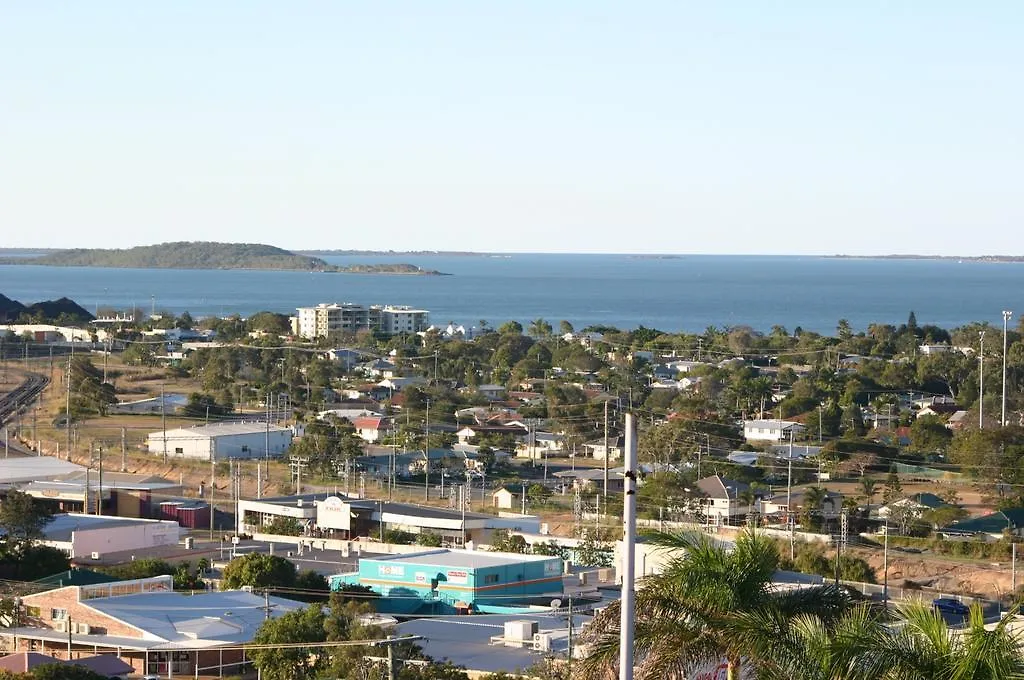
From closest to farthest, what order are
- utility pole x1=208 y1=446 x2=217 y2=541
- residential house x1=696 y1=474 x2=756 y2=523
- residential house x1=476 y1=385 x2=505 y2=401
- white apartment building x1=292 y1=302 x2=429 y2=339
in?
utility pole x1=208 y1=446 x2=217 y2=541 < residential house x1=696 y1=474 x2=756 y2=523 < residential house x1=476 y1=385 x2=505 y2=401 < white apartment building x1=292 y1=302 x2=429 y2=339

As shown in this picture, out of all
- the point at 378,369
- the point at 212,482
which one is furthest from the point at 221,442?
the point at 378,369

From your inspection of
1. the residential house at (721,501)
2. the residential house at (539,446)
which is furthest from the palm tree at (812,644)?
the residential house at (539,446)

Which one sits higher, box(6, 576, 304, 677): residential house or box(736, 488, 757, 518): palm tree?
box(6, 576, 304, 677): residential house

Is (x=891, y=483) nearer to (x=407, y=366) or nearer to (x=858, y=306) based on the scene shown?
(x=407, y=366)

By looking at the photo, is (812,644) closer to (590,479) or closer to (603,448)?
(590,479)

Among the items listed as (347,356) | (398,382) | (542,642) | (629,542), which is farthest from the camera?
(347,356)

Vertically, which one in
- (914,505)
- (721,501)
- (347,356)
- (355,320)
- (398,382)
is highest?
(355,320)

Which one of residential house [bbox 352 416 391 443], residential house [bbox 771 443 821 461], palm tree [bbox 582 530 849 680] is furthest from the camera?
residential house [bbox 352 416 391 443]

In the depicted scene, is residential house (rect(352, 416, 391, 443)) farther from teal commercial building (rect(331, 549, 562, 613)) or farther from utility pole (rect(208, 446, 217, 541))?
teal commercial building (rect(331, 549, 562, 613))

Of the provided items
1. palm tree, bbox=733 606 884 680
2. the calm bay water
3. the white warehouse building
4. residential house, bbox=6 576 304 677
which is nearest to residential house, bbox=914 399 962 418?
the white warehouse building
